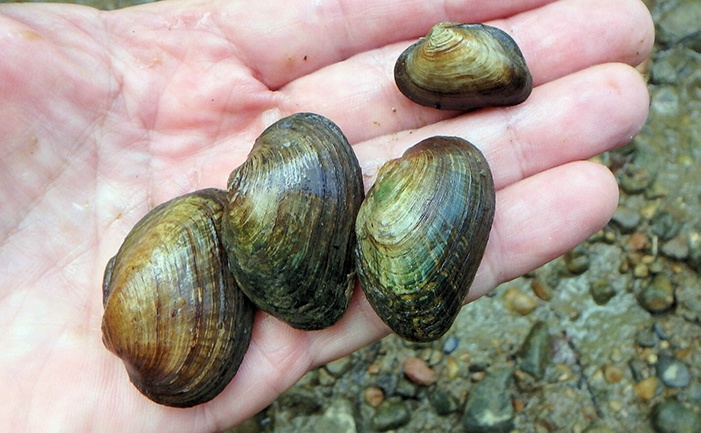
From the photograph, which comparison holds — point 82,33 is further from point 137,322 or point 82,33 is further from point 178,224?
point 137,322

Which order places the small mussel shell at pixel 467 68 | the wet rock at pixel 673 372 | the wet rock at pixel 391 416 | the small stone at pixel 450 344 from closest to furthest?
the small mussel shell at pixel 467 68
the wet rock at pixel 673 372
the wet rock at pixel 391 416
the small stone at pixel 450 344

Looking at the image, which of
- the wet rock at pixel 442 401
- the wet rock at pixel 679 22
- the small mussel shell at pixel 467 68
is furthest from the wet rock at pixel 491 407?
the wet rock at pixel 679 22

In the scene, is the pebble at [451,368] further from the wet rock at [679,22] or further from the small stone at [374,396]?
the wet rock at [679,22]

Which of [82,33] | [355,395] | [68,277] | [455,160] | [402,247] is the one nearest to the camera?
[402,247]

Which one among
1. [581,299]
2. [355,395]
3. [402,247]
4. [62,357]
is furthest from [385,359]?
[62,357]

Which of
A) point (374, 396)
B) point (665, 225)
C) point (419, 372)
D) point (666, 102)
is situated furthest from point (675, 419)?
point (666, 102)

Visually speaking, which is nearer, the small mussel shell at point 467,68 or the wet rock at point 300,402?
the small mussel shell at point 467,68

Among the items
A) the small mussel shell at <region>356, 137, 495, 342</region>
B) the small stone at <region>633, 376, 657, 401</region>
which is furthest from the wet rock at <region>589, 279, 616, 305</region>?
the small mussel shell at <region>356, 137, 495, 342</region>

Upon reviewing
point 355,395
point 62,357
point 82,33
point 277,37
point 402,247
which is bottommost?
point 355,395

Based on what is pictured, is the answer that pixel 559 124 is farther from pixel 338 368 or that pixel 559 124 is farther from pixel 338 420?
pixel 338 420
